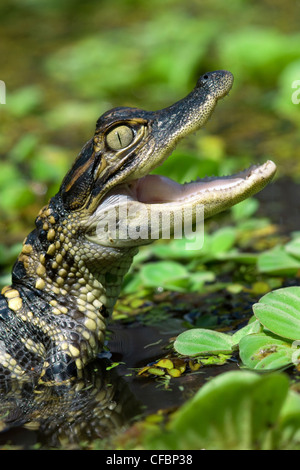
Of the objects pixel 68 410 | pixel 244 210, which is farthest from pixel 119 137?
pixel 244 210

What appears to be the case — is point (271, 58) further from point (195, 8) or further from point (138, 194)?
point (138, 194)

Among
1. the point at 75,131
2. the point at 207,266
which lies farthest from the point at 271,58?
the point at 207,266

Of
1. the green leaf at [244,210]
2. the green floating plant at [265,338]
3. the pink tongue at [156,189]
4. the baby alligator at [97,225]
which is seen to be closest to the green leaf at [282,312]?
the green floating plant at [265,338]

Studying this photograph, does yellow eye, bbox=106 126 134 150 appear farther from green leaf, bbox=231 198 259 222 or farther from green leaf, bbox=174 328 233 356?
green leaf, bbox=231 198 259 222

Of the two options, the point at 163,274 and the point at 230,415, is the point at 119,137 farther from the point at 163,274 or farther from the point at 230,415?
the point at 230,415

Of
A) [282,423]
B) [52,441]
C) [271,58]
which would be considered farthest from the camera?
[271,58]

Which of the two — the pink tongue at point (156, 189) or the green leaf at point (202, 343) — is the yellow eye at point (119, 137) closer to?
the pink tongue at point (156, 189)

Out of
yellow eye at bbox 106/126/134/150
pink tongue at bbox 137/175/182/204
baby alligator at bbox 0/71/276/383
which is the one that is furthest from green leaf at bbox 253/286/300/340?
yellow eye at bbox 106/126/134/150

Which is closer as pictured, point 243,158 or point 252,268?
point 252,268
